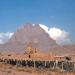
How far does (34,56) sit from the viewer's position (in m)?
62.2

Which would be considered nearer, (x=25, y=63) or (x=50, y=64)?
(x=50, y=64)

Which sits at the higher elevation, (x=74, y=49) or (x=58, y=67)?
(x=74, y=49)

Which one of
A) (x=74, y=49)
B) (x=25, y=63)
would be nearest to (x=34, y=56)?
(x=25, y=63)

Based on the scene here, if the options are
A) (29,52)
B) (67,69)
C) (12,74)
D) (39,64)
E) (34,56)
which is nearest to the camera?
(12,74)

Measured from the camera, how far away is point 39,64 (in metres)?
38.9

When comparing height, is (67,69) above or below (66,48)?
below

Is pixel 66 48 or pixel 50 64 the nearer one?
Answer: pixel 50 64

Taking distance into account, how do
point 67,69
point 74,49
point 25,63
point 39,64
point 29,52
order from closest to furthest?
point 67,69 → point 39,64 → point 25,63 → point 29,52 → point 74,49

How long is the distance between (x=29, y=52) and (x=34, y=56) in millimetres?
4548

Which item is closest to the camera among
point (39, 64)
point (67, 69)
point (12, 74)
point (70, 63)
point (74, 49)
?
point (12, 74)

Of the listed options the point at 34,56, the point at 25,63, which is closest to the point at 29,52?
the point at 34,56

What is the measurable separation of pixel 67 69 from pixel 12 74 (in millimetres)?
7671

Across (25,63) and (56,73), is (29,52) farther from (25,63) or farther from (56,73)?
(56,73)

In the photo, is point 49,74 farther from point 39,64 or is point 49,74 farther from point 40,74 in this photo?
point 39,64
